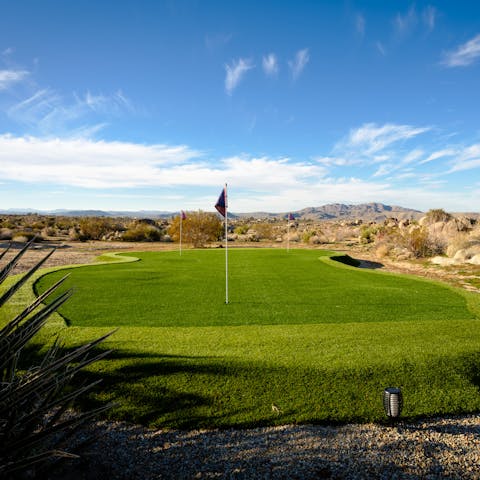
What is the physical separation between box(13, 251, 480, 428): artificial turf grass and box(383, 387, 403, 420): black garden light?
0.95 ft

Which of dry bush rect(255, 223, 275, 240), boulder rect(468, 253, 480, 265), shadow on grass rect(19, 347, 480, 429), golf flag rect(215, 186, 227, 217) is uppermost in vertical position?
golf flag rect(215, 186, 227, 217)

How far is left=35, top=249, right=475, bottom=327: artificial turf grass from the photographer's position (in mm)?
8617

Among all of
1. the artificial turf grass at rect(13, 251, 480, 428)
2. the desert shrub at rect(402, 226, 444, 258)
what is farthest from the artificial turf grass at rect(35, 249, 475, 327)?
the desert shrub at rect(402, 226, 444, 258)

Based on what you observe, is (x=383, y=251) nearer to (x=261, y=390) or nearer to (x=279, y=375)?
(x=279, y=375)

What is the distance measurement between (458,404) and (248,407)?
282 centimetres

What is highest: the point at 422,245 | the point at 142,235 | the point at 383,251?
the point at 422,245

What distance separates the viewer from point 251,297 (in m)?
11.0

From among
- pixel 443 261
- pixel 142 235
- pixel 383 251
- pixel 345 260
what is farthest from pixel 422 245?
pixel 142 235

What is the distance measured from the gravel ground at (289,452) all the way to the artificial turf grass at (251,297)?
3.75m

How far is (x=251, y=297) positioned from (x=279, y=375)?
5.51 metres

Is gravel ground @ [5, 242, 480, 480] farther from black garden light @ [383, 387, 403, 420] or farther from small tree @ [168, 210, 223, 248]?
small tree @ [168, 210, 223, 248]

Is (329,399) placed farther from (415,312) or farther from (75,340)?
(415,312)

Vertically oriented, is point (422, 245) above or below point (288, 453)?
above

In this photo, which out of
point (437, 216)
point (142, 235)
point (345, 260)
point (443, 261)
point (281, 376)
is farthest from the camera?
point (142, 235)
